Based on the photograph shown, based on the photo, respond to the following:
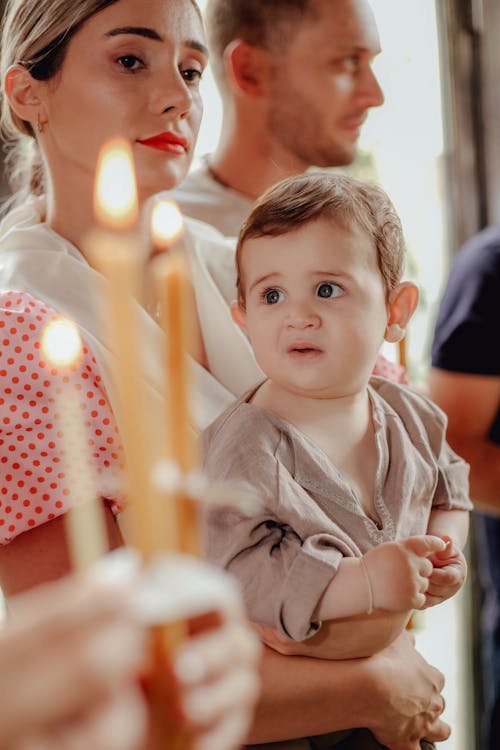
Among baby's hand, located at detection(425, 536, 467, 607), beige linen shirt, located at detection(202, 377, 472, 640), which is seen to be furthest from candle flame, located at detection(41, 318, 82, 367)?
baby's hand, located at detection(425, 536, 467, 607)

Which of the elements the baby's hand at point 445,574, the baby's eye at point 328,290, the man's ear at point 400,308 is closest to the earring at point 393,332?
the man's ear at point 400,308

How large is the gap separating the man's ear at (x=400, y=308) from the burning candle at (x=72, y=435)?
1.12 feet

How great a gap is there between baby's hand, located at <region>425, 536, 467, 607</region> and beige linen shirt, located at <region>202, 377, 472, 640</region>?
5 centimetres

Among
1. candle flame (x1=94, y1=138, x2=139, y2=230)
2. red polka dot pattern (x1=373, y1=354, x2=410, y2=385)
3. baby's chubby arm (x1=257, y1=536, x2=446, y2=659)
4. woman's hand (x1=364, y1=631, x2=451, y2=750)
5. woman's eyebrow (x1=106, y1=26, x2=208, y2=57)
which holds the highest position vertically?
woman's eyebrow (x1=106, y1=26, x2=208, y2=57)

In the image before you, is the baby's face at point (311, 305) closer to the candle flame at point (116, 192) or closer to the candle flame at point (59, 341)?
the candle flame at point (59, 341)

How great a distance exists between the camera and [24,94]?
1124 mm

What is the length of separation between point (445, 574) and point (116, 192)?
2.20ft

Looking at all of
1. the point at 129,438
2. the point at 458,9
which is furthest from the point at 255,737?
the point at 458,9

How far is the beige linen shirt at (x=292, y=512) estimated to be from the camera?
35.9 inches

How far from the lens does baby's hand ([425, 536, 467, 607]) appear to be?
0.99 metres

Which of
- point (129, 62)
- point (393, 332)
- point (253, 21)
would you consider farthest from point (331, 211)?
point (253, 21)

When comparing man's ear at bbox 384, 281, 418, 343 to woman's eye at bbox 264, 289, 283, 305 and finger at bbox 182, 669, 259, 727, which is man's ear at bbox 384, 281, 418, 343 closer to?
woman's eye at bbox 264, 289, 283, 305

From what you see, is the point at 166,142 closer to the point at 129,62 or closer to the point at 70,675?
the point at 129,62

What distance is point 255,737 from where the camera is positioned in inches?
39.3
